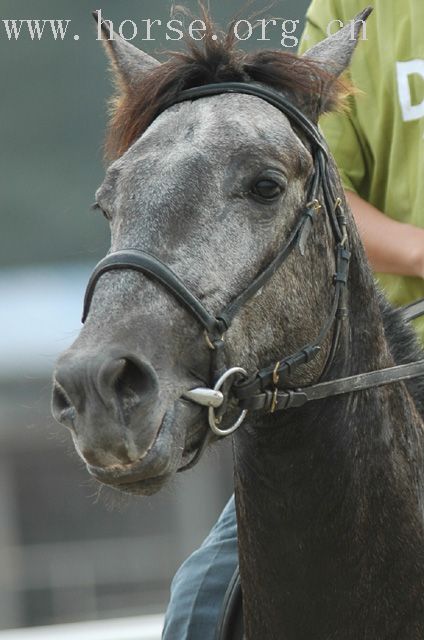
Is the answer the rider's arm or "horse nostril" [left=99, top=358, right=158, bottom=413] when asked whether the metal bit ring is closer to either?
"horse nostril" [left=99, top=358, right=158, bottom=413]

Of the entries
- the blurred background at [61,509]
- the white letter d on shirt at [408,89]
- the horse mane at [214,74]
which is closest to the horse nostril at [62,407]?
the horse mane at [214,74]

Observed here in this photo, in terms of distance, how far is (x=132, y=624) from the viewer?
7055 millimetres

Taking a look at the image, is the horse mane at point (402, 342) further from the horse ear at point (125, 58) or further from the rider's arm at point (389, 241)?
the horse ear at point (125, 58)

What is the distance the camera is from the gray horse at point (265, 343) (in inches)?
110

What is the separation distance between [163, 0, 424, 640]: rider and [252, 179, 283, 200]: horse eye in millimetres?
1013

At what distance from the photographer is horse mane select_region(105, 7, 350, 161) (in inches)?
129

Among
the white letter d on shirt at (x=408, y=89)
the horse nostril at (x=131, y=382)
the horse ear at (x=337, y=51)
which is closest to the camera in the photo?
the horse nostril at (x=131, y=382)

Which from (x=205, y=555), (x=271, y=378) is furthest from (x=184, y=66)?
(x=205, y=555)

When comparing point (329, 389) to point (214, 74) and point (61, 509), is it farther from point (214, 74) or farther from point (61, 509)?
point (61, 509)

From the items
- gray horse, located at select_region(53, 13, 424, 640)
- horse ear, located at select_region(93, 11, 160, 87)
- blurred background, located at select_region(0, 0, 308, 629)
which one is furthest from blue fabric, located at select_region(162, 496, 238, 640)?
blurred background, located at select_region(0, 0, 308, 629)

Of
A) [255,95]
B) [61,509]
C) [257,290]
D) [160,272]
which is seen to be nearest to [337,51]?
[255,95]

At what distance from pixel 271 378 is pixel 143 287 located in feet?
1.40

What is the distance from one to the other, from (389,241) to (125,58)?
1.08 m

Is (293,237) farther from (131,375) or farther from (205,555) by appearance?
(205,555)
